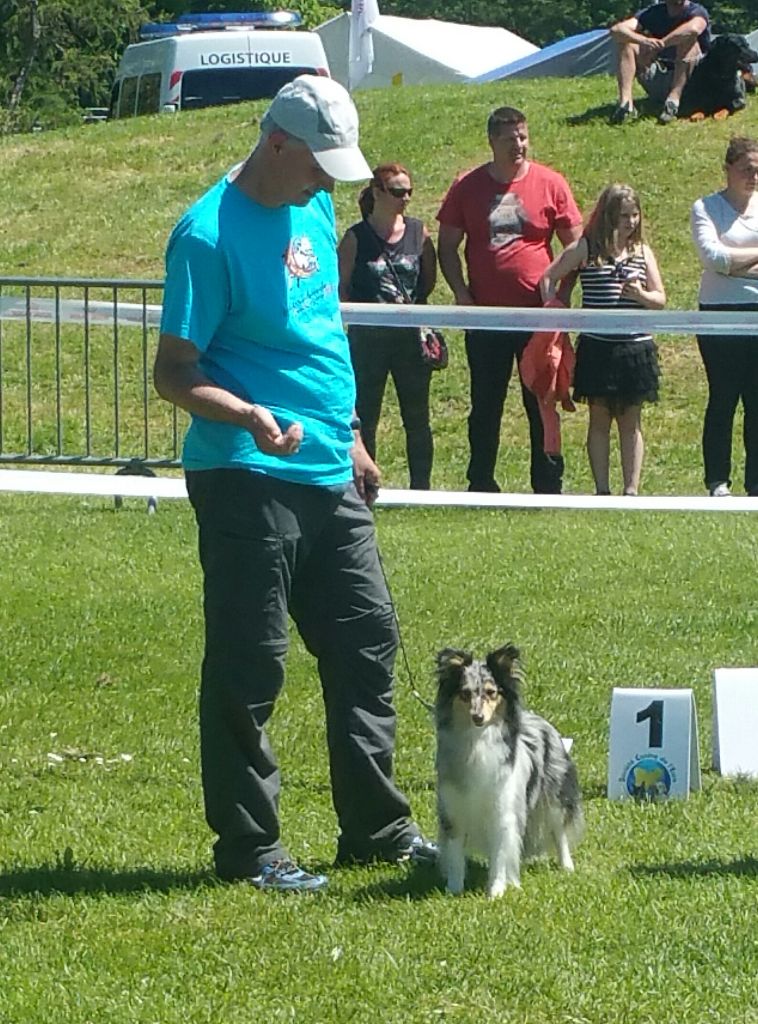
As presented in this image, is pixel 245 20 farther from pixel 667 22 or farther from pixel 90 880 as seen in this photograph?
pixel 90 880

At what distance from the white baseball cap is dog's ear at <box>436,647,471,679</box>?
124cm

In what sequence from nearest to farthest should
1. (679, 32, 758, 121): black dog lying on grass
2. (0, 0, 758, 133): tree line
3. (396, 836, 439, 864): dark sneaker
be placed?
1. (396, 836, 439, 864): dark sneaker
2. (679, 32, 758, 121): black dog lying on grass
3. (0, 0, 758, 133): tree line

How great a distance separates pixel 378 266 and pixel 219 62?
16.1m

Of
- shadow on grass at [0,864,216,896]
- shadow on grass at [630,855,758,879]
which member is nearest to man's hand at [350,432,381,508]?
shadow on grass at [0,864,216,896]

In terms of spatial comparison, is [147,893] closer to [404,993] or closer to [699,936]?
[404,993]

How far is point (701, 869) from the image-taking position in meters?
5.18

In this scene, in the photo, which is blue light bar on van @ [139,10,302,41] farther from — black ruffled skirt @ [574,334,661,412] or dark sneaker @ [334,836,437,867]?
dark sneaker @ [334,836,437,867]

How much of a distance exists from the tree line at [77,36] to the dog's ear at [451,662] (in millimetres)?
38021

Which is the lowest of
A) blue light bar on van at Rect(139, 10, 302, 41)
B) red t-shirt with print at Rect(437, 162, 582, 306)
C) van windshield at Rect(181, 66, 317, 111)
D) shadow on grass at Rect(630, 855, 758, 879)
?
shadow on grass at Rect(630, 855, 758, 879)

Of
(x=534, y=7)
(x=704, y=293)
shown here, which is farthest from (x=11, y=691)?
(x=534, y=7)

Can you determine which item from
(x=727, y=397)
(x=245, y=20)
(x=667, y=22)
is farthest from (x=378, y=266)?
(x=245, y=20)

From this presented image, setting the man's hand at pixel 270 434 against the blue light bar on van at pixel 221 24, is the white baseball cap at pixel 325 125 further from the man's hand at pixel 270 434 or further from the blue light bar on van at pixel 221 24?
the blue light bar on van at pixel 221 24

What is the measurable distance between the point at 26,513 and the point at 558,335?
11.1 feet

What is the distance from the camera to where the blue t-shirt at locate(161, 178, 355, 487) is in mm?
4688
